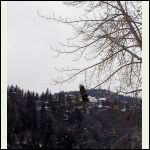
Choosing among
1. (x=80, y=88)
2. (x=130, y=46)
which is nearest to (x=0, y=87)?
(x=80, y=88)

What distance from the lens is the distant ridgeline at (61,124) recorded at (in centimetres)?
610

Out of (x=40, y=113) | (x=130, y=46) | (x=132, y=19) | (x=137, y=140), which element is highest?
(x=132, y=19)

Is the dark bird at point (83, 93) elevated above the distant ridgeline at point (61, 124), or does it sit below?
above

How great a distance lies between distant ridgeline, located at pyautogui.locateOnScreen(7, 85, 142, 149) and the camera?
6102 mm

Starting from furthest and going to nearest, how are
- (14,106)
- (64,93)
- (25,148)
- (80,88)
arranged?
(80,88) → (64,93) → (14,106) → (25,148)

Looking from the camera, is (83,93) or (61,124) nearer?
(61,124)

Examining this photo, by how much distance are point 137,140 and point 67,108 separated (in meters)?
1.31

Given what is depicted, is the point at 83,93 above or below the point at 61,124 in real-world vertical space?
above

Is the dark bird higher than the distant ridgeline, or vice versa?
the dark bird

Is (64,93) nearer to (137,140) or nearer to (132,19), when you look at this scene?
(137,140)

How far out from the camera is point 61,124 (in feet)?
20.7

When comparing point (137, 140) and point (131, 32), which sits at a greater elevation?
point (131, 32)

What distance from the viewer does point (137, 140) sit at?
702 centimetres

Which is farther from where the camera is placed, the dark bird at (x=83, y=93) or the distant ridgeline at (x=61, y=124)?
the dark bird at (x=83, y=93)
